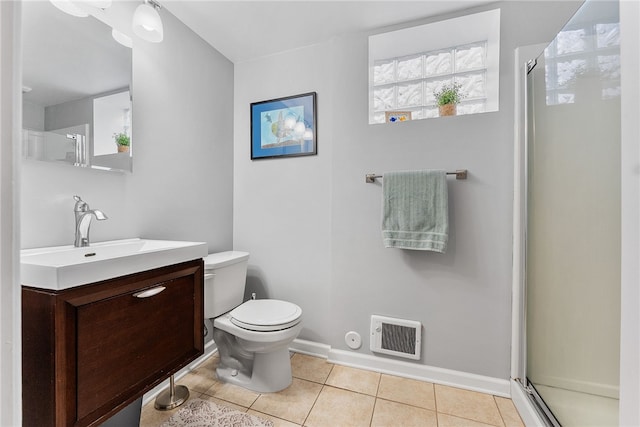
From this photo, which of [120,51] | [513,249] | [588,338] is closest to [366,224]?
[513,249]

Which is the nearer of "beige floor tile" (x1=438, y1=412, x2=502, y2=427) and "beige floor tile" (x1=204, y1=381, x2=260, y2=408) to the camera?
"beige floor tile" (x1=438, y1=412, x2=502, y2=427)

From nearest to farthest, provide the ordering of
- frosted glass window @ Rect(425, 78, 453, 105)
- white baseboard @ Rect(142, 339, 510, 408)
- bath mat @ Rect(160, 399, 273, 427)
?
1. bath mat @ Rect(160, 399, 273, 427)
2. white baseboard @ Rect(142, 339, 510, 408)
3. frosted glass window @ Rect(425, 78, 453, 105)

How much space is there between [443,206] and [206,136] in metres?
1.61

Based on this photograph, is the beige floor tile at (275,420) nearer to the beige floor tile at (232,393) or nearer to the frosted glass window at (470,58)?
the beige floor tile at (232,393)

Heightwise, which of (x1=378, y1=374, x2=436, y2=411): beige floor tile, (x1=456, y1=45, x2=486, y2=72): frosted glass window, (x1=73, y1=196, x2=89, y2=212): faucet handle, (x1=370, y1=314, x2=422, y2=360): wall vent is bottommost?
(x1=378, y1=374, x2=436, y2=411): beige floor tile

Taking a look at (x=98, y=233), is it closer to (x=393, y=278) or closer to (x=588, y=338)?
(x=393, y=278)

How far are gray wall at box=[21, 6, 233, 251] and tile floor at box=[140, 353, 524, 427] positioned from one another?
2.94 feet

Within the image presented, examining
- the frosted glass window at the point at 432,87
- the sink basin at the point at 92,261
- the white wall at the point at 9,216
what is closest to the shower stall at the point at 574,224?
the frosted glass window at the point at 432,87

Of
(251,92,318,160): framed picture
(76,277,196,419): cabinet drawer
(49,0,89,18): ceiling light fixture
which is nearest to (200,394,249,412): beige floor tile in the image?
(76,277,196,419): cabinet drawer

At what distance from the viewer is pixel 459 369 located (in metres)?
1.61

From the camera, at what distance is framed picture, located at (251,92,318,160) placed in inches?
77.9

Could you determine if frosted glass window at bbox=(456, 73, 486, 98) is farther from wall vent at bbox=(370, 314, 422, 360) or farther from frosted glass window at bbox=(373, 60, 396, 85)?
wall vent at bbox=(370, 314, 422, 360)

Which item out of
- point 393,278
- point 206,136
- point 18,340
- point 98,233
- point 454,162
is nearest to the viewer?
point 18,340

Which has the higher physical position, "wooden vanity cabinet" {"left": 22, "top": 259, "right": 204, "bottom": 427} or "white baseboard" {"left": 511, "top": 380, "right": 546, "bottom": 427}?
"wooden vanity cabinet" {"left": 22, "top": 259, "right": 204, "bottom": 427}
